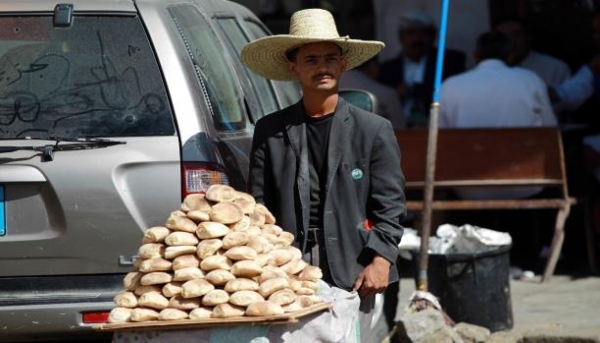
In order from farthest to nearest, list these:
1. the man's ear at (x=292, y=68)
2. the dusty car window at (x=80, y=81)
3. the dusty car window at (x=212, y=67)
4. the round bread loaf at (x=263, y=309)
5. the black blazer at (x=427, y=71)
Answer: the black blazer at (x=427, y=71) < the dusty car window at (x=212, y=67) < the dusty car window at (x=80, y=81) < the man's ear at (x=292, y=68) < the round bread loaf at (x=263, y=309)

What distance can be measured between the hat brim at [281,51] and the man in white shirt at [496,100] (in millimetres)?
4268

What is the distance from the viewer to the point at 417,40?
11.3 metres

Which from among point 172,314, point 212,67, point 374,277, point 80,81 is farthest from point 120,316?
point 212,67

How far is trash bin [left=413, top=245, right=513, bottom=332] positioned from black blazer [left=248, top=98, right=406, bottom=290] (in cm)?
290

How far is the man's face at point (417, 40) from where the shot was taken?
37.1 feet

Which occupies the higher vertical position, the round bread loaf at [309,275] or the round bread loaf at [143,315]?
the round bread loaf at [309,275]

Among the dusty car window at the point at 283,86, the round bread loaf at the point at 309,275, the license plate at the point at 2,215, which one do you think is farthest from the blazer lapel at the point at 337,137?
the dusty car window at the point at 283,86

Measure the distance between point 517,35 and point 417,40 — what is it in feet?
3.46

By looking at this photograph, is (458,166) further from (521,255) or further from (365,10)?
(365,10)

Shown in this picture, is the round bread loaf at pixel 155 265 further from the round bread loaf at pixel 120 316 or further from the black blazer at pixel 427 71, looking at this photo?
the black blazer at pixel 427 71

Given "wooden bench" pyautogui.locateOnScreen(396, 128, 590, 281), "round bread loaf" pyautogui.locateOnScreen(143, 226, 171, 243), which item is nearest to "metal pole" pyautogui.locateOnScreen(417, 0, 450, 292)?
"wooden bench" pyautogui.locateOnScreen(396, 128, 590, 281)

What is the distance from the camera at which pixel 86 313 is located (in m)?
5.14

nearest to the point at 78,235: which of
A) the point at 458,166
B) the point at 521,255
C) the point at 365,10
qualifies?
the point at 458,166

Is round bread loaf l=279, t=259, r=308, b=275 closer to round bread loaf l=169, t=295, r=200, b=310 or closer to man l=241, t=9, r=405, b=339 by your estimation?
round bread loaf l=169, t=295, r=200, b=310
